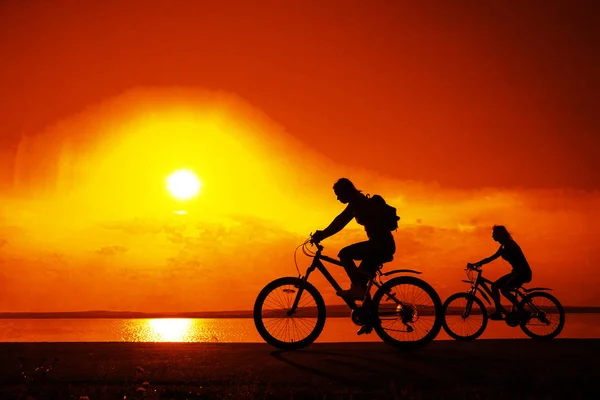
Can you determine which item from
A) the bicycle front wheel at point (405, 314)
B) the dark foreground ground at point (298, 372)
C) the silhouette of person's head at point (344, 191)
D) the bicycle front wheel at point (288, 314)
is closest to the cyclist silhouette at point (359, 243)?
the silhouette of person's head at point (344, 191)

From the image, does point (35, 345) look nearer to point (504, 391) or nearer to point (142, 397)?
point (142, 397)

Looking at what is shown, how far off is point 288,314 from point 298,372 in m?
2.77

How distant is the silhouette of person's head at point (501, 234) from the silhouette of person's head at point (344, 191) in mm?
5452

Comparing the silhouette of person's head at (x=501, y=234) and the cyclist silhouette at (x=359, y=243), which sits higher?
Answer: the silhouette of person's head at (x=501, y=234)

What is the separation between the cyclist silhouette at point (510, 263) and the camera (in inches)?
564

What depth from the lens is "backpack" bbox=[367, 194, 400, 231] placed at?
10.2 meters

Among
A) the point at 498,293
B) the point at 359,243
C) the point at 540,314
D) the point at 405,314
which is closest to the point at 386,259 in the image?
the point at 359,243

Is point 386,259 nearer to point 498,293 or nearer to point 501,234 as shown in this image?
point 501,234

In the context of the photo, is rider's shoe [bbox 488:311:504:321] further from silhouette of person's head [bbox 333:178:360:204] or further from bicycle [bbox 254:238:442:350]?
silhouette of person's head [bbox 333:178:360:204]

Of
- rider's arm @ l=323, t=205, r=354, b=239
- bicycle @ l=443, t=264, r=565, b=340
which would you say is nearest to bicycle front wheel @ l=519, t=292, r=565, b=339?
bicycle @ l=443, t=264, r=565, b=340

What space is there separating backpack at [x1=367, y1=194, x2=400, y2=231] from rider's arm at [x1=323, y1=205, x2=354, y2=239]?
41 centimetres

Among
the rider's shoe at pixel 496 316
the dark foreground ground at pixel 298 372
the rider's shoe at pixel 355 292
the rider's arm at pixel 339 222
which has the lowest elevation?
the dark foreground ground at pixel 298 372

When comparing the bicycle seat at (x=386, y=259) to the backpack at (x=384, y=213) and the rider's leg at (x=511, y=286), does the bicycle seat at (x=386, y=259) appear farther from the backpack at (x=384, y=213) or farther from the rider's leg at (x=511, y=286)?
the rider's leg at (x=511, y=286)

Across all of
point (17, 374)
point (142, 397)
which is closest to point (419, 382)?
point (142, 397)
